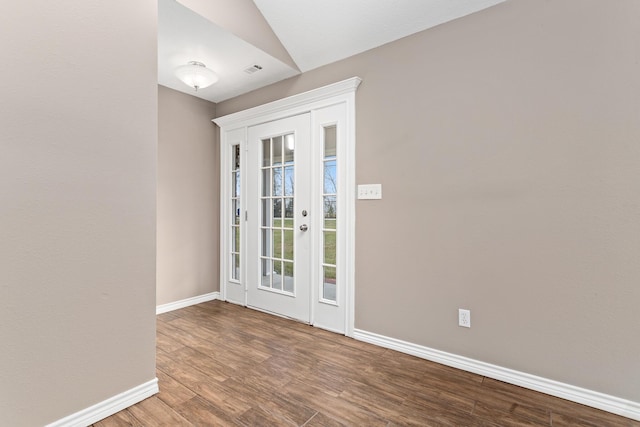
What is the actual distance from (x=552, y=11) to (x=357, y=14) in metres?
1.26

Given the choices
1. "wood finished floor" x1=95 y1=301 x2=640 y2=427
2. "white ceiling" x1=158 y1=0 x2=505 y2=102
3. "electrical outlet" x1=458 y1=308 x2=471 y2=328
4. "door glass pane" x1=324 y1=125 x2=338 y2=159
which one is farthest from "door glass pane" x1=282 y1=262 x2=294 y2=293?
"white ceiling" x1=158 y1=0 x2=505 y2=102

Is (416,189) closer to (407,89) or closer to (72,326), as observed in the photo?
(407,89)

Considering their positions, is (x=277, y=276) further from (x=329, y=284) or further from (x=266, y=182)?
(x=266, y=182)

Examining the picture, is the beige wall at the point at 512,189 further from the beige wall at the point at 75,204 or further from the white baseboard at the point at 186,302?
the white baseboard at the point at 186,302

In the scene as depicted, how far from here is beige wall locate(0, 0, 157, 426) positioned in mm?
1362

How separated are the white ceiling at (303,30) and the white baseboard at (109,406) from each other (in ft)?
8.11

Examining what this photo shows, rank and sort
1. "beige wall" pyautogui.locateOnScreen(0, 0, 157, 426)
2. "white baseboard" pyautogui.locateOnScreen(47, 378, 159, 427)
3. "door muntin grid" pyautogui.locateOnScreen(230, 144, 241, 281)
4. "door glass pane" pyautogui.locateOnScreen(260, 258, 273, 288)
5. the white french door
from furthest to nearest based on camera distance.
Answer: "door muntin grid" pyautogui.locateOnScreen(230, 144, 241, 281) → "door glass pane" pyautogui.locateOnScreen(260, 258, 273, 288) → the white french door → "white baseboard" pyautogui.locateOnScreen(47, 378, 159, 427) → "beige wall" pyautogui.locateOnScreen(0, 0, 157, 426)

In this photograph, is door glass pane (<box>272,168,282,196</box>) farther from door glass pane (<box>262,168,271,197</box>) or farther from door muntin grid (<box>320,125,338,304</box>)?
door muntin grid (<box>320,125,338,304</box>)

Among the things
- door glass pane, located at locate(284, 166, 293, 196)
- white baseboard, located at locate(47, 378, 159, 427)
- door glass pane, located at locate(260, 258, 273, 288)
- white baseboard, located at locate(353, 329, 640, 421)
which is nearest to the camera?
white baseboard, located at locate(47, 378, 159, 427)

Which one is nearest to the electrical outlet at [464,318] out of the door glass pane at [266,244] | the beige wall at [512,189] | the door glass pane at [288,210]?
the beige wall at [512,189]

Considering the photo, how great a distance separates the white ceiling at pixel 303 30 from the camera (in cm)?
216

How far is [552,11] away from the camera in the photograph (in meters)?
1.82

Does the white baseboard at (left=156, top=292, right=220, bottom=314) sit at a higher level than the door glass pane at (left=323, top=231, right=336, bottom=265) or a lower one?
lower

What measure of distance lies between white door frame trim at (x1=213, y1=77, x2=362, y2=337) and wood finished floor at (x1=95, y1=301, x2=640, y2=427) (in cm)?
59
